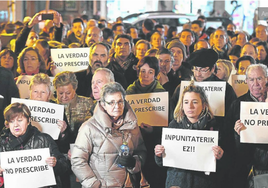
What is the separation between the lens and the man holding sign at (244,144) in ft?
18.9

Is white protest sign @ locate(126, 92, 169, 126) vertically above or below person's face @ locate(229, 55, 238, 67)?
below

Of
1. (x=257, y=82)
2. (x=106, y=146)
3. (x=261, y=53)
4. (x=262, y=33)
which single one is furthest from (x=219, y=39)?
(x=106, y=146)

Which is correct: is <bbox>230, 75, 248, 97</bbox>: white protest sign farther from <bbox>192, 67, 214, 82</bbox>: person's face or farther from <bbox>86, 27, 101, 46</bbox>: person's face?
<bbox>86, 27, 101, 46</bbox>: person's face

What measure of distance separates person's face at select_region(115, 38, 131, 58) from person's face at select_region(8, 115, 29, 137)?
381cm

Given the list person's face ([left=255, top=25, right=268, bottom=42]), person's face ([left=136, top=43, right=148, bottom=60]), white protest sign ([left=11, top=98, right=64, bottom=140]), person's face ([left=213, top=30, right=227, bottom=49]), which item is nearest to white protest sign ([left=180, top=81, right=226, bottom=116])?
white protest sign ([left=11, top=98, right=64, bottom=140])

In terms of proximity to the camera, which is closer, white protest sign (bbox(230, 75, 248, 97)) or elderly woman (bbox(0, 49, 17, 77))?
white protest sign (bbox(230, 75, 248, 97))

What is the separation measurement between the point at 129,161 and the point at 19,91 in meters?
2.85

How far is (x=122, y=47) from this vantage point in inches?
356

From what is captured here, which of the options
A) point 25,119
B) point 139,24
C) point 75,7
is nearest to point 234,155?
point 25,119

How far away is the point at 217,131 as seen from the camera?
5363mm

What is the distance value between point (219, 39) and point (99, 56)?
4.34 metres

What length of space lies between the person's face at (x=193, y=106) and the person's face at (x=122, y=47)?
355cm

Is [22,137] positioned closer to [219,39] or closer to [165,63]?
[165,63]

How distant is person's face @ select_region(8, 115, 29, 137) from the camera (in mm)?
5293
